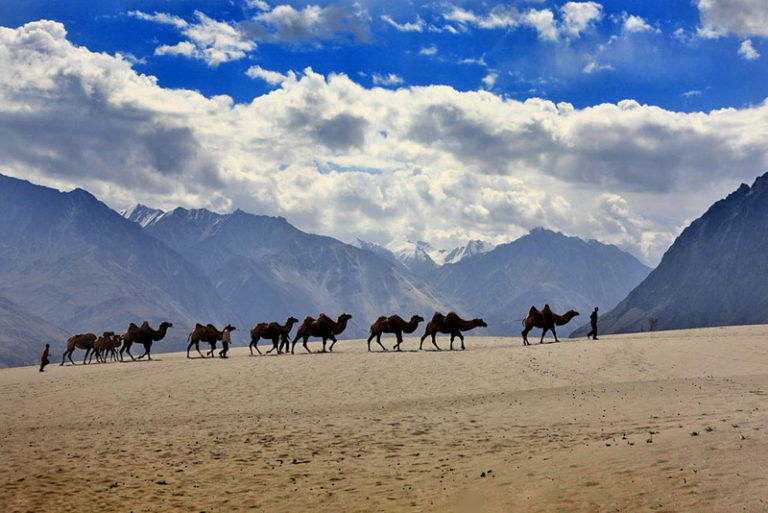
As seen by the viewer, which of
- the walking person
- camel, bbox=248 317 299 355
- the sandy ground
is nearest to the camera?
the sandy ground

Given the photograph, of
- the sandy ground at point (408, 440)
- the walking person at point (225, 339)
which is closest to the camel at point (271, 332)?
the walking person at point (225, 339)

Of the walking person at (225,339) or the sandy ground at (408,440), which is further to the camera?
the walking person at (225,339)

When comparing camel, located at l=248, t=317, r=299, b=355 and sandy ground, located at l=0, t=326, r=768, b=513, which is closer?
sandy ground, located at l=0, t=326, r=768, b=513

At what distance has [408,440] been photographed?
701 inches

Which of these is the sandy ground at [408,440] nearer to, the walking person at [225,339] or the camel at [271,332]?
the walking person at [225,339]

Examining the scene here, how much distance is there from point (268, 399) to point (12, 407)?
9.34 m

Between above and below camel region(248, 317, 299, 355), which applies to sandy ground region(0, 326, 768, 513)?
below

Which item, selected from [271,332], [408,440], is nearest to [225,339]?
[271,332]

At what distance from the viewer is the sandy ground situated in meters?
12.8

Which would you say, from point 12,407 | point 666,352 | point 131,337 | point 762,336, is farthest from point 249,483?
point 131,337

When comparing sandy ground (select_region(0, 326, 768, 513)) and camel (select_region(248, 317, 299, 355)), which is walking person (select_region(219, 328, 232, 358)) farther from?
sandy ground (select_region(0, 326, 768, 513))

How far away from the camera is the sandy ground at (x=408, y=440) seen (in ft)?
42.1

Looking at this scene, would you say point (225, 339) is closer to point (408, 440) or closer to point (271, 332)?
point (271, 332)

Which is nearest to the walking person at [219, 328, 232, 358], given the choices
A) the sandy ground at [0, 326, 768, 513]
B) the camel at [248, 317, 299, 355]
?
the camel at [248, 317, 299, 355]
